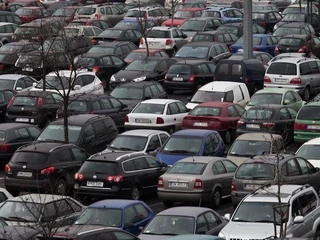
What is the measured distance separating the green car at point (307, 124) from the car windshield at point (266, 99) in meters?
2.94

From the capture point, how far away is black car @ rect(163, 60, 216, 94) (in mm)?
43312

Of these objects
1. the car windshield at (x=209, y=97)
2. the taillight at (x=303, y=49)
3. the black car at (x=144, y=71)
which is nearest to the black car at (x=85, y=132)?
the car windshield at (x=209, y=97)

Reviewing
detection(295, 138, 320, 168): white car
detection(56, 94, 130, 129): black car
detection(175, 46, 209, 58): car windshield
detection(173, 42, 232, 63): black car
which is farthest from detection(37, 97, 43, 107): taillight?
detection(175, 46, 209, 58): car windshield

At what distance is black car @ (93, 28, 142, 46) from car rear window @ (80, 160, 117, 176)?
25.1 meters

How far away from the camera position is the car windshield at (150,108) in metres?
37.0

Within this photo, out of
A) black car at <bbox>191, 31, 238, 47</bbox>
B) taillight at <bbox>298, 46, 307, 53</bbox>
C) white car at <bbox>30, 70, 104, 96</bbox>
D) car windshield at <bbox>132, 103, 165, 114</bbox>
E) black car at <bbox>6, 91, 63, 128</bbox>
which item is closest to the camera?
car windshield at <bbox>132, 103, 165, 114</bbox>

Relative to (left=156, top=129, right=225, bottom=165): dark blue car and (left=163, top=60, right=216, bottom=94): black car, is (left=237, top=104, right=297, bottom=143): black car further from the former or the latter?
(left=163, top=60, right=216, bottom=94): black car

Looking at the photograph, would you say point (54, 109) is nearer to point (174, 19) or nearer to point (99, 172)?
point (99, 172)

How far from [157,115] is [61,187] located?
23.7 ft

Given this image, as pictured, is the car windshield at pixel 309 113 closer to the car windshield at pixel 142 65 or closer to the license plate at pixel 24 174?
the license plate at pixel 24 174

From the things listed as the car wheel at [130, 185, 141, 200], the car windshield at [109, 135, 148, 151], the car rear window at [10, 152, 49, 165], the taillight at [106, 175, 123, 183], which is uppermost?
the car rear window at [10, 152, 49, 165]

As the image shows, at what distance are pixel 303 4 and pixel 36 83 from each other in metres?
29.9

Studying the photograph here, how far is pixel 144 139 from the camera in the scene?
32844 mm

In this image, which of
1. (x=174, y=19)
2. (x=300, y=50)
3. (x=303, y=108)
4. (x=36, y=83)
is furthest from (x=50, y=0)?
(x=303, y=108)
